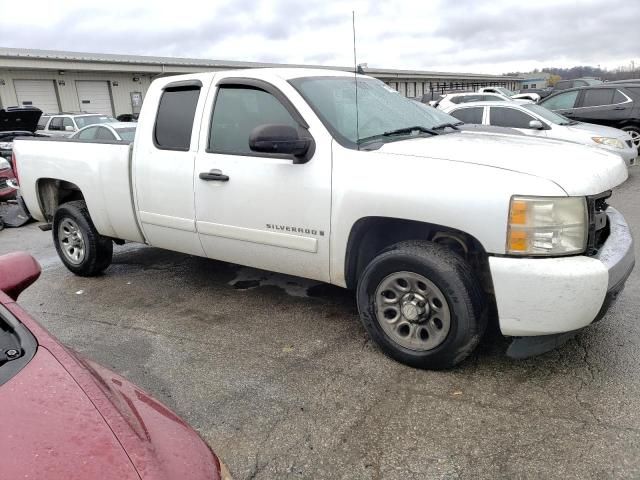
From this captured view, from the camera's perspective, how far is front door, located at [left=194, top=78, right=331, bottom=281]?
11.4 feet

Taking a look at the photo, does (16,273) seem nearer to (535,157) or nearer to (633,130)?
(535,157)

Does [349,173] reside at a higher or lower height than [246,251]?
higher

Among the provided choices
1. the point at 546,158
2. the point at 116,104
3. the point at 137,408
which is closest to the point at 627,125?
the point at 546,158

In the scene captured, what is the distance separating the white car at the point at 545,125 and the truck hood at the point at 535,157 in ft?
18.6

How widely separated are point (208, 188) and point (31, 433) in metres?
2.73

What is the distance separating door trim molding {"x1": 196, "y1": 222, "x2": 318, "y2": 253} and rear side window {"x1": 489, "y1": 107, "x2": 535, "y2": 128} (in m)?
7.76

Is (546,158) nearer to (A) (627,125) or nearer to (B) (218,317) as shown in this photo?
(B) (218,317)

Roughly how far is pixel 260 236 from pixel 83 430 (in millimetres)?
2428

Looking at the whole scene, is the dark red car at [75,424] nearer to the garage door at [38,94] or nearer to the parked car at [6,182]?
the parked car at [6,182]

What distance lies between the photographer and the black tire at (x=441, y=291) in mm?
2967

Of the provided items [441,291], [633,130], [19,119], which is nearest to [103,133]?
[19,119]

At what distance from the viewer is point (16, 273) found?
210 cm

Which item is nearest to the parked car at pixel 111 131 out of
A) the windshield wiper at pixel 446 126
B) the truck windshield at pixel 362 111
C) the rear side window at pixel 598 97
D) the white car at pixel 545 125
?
the white car at pixel 545 125

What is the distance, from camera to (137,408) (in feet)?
5.40
